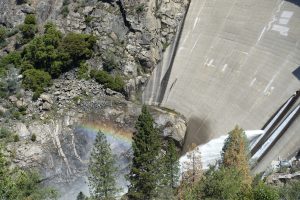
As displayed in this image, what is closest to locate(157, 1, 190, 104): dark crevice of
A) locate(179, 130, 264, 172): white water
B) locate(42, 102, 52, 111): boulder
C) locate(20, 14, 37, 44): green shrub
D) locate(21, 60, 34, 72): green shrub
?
locate(179, 130, 264, 172): white water

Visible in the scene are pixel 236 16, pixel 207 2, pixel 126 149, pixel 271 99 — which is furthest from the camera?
pixel 207 2

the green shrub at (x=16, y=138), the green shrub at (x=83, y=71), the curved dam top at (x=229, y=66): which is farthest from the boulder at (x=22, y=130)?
the curved dam top at (x=229, y=66)

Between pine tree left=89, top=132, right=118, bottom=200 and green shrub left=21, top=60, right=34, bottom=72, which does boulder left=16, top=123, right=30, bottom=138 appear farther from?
pine tree left=89, top=132, right=118, bottom=200

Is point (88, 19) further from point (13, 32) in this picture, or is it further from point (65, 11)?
point (13, 32)

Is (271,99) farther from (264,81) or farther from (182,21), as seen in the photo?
(182,21)

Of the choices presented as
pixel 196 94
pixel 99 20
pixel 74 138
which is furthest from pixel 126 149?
pixel 99 20

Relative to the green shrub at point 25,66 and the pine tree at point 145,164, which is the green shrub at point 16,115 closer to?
the green shrub at point 25,66
